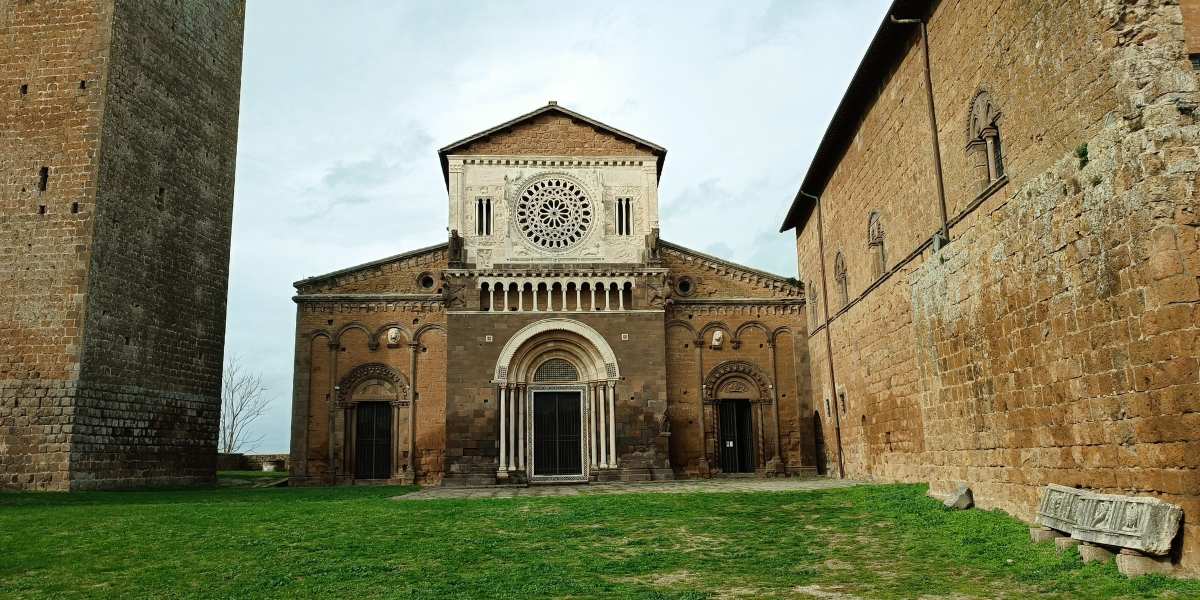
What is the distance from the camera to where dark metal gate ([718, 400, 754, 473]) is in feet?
91.7

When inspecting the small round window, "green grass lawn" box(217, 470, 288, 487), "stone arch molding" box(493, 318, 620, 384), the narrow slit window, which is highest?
the narrow slit window

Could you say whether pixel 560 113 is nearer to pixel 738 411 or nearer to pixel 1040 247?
pixel 738 411

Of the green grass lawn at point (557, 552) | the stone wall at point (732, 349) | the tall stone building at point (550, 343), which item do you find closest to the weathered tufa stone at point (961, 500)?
the green grass lawn at point (557, 552)

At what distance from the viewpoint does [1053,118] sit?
36.1 feet

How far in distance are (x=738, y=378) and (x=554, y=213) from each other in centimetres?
833

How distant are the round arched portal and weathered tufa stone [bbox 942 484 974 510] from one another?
14.2 meters

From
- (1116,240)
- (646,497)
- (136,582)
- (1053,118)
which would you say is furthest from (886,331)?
(136,582)

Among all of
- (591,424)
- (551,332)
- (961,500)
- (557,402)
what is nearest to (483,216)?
(551,332)

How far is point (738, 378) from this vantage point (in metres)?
28.3

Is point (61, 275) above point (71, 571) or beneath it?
above

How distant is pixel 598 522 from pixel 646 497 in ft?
10.7

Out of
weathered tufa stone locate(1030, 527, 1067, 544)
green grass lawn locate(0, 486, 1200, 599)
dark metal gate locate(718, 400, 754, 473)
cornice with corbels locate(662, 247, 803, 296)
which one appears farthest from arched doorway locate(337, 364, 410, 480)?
weathered tufa stone locate(1030, 527, 1067, 544)

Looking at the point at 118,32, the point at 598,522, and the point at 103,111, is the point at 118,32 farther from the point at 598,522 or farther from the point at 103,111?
the point at 598,522

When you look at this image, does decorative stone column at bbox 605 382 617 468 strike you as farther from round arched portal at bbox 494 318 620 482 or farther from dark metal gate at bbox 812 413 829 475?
dark metal gate at bbox 812 413 829 475
